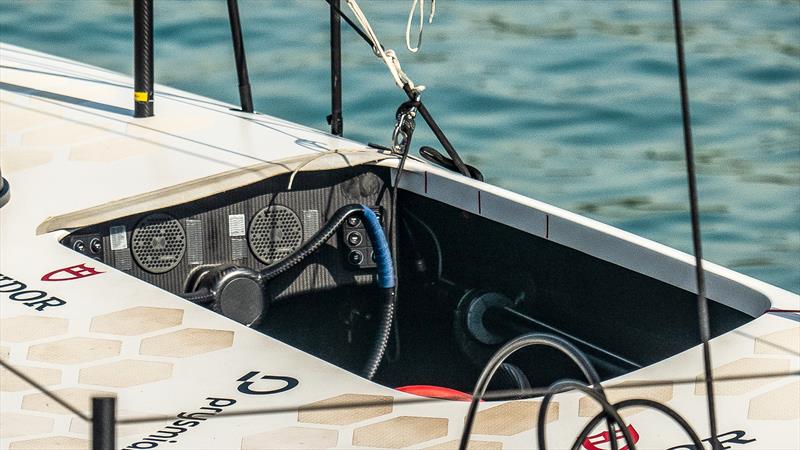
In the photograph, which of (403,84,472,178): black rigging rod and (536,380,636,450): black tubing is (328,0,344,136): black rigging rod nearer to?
(403,84,472,178): black rigging rod

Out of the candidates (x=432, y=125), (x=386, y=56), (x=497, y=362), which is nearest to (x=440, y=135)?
(x=432, y=125)

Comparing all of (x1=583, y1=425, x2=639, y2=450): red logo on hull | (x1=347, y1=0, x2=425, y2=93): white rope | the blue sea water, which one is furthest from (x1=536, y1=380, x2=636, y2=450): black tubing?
the blue sea water

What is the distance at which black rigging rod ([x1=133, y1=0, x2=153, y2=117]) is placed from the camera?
142 inches

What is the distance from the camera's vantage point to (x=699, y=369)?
7.95 ft

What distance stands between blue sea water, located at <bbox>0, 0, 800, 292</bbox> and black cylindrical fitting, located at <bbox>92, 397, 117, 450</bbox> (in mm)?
4128

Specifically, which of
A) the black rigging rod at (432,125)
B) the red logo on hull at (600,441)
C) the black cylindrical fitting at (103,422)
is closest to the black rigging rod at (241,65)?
the black rigging rod at (432,125)

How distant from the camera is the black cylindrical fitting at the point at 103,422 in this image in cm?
169

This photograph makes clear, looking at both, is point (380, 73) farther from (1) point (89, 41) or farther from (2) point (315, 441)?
(2) point (315, 441)

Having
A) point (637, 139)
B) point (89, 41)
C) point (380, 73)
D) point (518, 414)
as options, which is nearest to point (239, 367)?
point (518, 414)

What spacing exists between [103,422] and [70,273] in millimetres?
1147

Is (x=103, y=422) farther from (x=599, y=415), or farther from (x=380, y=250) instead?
(x=380, y=250)

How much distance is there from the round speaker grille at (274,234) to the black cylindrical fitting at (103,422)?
1.74 metres

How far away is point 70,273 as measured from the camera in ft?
9.25

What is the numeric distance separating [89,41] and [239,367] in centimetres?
539
